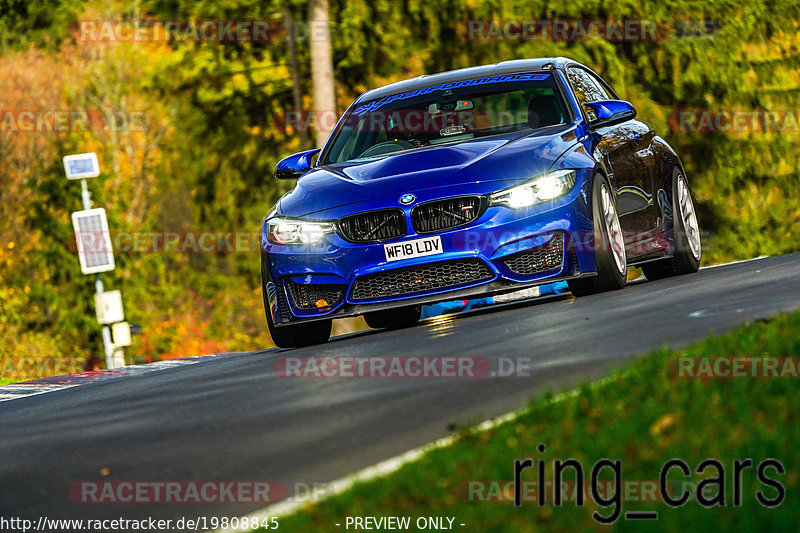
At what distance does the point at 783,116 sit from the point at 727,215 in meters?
2.55

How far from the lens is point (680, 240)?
12281 mm

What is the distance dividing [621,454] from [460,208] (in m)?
5.22

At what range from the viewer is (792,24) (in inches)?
1249

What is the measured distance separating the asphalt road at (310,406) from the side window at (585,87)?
79.0 inches

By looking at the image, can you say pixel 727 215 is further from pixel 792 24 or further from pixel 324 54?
pixel 324 54

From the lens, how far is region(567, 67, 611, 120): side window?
11573 mm

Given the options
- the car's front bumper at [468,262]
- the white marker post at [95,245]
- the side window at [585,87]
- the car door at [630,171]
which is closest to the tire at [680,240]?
the car door at [630,171]

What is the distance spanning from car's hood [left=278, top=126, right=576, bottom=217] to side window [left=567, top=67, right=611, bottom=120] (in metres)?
0.96
